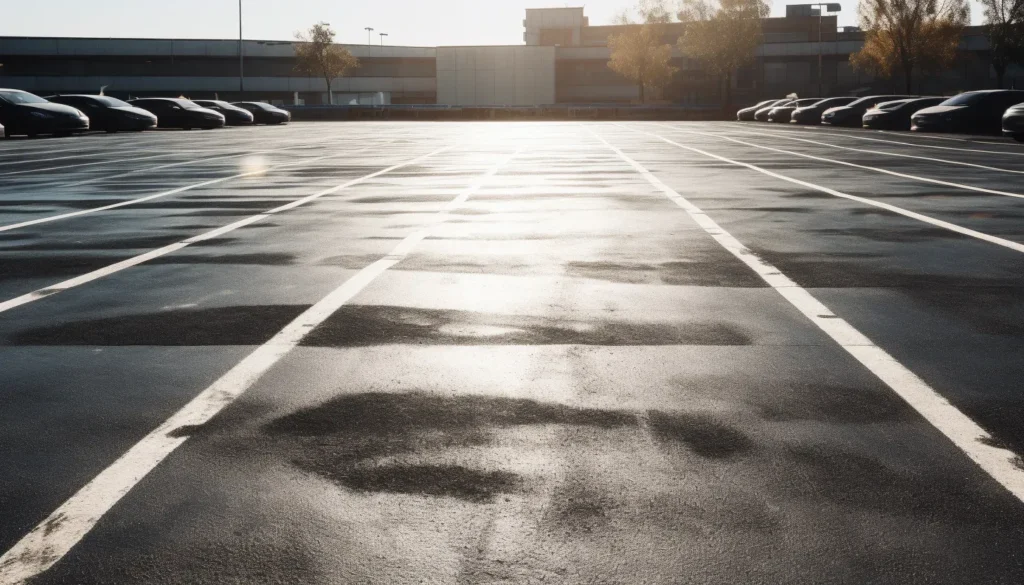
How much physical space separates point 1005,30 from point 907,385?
253 ft

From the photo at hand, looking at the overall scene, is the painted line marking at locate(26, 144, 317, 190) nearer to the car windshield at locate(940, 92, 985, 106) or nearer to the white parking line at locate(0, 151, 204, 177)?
the white parking line at locate(0, 151, 204, 177)

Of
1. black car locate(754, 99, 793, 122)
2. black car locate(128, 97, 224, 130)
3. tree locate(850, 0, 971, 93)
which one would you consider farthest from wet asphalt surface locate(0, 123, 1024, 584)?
tree locate(850, 0, 971, 93)

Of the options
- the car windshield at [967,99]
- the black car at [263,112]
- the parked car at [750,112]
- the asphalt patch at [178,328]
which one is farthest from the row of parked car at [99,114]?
the asphalt patch at [178,328]

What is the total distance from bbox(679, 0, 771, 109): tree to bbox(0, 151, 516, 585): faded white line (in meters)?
84.1

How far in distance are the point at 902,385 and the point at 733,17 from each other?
87.7m

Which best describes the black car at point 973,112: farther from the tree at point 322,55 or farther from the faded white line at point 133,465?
the tree at point 322,55

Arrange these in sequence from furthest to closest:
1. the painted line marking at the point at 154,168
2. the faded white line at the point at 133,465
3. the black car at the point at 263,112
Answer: the black car at the point at 263,112
the painted line marking at the point at 154,168
the faded white line at the point at 133,465

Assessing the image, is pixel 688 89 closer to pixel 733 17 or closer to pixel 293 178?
pixel 733 17

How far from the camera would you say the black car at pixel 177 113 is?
4816cm

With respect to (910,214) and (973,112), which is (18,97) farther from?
(910,214)

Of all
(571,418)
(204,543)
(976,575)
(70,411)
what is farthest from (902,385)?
(70,411)

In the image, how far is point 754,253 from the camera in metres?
9.12

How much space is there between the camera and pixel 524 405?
476 centimetres

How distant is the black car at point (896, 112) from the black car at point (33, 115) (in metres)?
26.2
